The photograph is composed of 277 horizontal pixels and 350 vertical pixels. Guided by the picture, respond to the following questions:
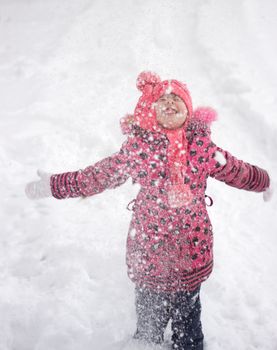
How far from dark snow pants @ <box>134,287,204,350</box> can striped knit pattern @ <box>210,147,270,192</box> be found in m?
0.68

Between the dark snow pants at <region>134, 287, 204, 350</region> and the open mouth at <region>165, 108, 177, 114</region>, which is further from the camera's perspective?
the dark snow pants at <region>134, 287, 204, 350</region>

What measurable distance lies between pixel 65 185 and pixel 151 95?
0.69 m

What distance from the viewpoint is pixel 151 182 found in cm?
196

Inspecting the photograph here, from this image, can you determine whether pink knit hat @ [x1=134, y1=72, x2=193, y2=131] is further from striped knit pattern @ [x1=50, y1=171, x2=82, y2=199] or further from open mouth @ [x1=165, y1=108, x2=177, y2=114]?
striped knit pattern @ [x1=50, y1=171, x2=82, y2=199]

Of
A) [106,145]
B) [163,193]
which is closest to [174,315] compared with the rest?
[163,193]

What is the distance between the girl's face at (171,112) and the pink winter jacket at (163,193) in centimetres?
7

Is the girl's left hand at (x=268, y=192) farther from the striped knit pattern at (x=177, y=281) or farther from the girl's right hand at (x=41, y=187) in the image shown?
the girl's right hand at (x=41, y=187)

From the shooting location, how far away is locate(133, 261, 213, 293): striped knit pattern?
2066 mm

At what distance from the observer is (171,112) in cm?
189

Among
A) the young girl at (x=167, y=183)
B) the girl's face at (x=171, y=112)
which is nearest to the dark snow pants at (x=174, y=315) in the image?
the young girl at (x=167, y=183)

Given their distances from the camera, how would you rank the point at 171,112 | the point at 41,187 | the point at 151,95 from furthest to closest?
the point at 41,187, the point at 151,95, the point at 171,112

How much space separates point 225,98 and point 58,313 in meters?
3.64

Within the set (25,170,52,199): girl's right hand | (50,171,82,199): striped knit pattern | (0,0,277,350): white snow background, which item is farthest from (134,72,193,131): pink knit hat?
(0,0,277,350): white snow background

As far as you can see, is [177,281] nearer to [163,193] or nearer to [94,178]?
[163,193]
